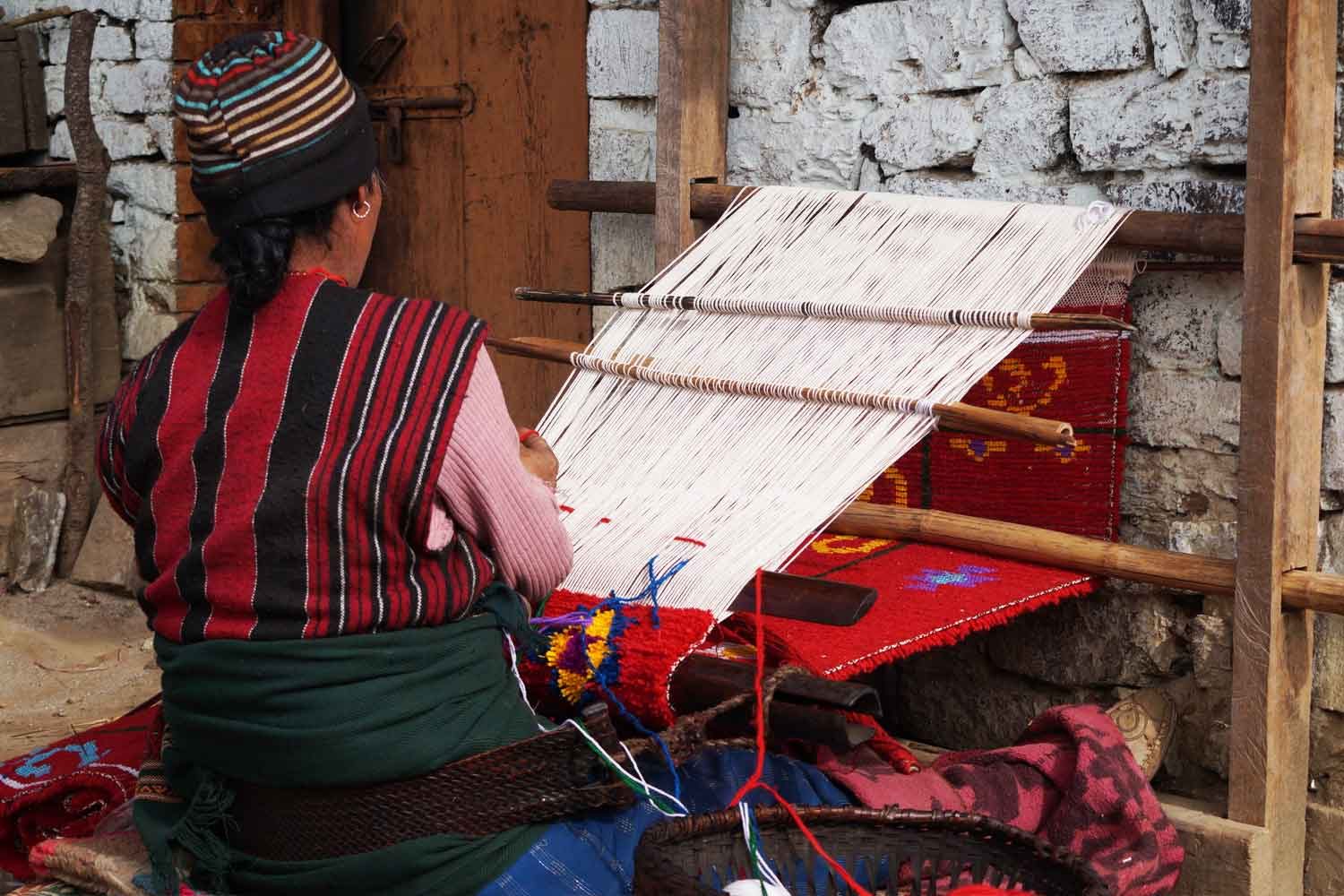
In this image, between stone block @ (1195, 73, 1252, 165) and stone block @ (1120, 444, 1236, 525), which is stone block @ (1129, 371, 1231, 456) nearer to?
stone block @ (1120, 444, 1236, 525)

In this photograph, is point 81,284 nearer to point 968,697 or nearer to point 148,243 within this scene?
point 148,243

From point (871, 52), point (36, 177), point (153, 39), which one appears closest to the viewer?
point (871, 52)

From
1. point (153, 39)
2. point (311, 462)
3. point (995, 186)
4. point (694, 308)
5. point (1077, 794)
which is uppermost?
point (153, 39)

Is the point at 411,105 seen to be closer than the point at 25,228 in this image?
Yes

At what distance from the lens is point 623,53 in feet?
11.6

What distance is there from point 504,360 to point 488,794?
2.35 m

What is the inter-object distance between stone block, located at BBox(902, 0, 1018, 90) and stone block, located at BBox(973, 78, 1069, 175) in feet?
0.14

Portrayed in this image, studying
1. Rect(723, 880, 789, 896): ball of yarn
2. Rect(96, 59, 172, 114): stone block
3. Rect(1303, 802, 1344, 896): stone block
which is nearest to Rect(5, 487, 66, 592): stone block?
Rect(96, 59, 172, 114): stone block

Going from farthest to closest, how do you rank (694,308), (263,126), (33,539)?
(33,539), (694,308), (263,126)

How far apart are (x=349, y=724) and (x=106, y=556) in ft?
11.4

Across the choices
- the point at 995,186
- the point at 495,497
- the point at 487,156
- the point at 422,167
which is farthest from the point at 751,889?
the point at 422,167

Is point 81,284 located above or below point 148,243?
below

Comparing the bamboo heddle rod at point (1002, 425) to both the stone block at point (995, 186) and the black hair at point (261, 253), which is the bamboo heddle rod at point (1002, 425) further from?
the black hair at point (261, 253)

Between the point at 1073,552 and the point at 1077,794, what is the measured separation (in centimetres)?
51
